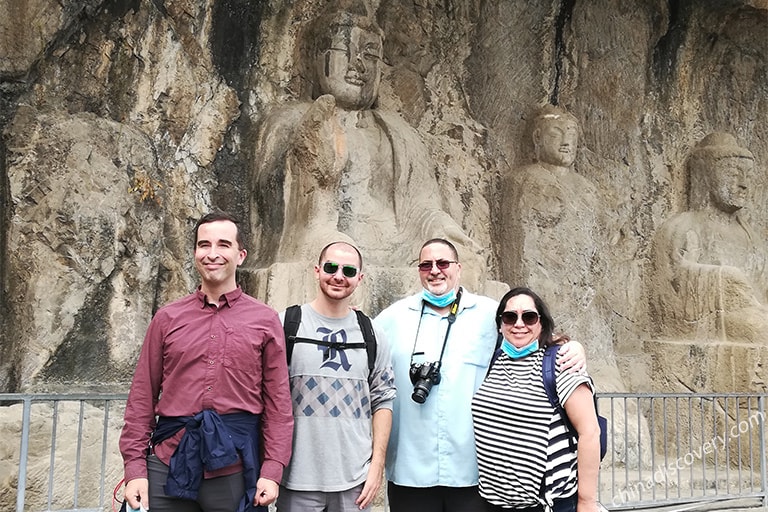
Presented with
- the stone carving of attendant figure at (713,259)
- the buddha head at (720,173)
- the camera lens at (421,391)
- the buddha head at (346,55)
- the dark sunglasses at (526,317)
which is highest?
the buddha head at (346,55)

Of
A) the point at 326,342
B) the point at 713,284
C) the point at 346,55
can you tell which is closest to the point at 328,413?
the point at 326,342

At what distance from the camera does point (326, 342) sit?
10.1 feet

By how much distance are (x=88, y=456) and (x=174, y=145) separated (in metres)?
→ 2.83

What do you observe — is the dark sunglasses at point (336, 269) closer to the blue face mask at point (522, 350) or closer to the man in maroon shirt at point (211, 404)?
the man in maroon shirt at point (211, 404)

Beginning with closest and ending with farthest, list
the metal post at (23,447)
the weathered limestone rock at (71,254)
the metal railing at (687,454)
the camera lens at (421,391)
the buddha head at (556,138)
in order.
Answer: the camera lens at (421,391), the metal post at (23,447), the weathered limestone rock at (71,254), the metal railing at (687,454), the buddha head at (556,138)

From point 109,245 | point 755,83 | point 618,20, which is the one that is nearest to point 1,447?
point 109,245

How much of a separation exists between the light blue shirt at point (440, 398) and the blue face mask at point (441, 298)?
42 millimetres

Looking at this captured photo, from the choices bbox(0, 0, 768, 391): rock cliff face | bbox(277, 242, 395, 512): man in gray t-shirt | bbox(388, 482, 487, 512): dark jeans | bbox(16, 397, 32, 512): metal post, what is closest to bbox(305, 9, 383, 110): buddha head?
bbox(0, 0, 768, 391): rock cliff face

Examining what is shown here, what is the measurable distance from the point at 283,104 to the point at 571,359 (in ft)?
17.5

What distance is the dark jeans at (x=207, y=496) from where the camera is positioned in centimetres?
280

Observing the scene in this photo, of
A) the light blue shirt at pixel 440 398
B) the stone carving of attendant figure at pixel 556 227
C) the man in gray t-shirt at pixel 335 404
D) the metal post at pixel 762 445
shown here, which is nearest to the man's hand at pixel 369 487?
the man in gray t-shirt at pixel 335 404

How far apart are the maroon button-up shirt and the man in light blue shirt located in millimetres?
527

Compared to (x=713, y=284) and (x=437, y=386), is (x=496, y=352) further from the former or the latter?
(x=713, y=284)

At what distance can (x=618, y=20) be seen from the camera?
924 centimetres
